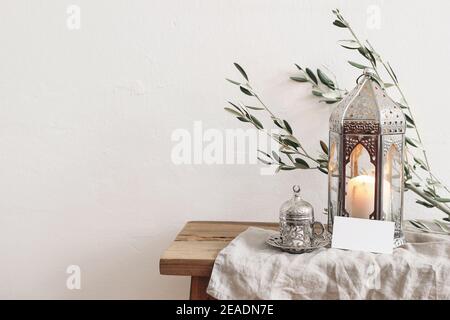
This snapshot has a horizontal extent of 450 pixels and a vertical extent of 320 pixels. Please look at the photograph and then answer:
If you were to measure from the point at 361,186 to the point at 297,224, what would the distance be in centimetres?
14

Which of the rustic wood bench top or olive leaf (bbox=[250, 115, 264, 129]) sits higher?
olive leaf (bbox=[250, 115, 264, 129])

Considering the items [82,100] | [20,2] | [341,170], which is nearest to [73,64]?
[82,100]

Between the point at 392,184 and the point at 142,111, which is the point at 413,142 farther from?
the point at 142,111

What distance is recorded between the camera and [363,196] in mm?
1170

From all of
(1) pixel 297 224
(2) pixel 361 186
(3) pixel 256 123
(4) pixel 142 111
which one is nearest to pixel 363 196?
(2) pixel 361 186

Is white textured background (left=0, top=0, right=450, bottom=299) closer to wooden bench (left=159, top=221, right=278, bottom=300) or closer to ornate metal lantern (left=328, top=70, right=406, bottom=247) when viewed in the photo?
wooden bench (left=159, top=221, right=278, bottom=300)

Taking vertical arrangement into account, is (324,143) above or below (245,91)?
below

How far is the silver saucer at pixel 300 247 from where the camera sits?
1.14 meters

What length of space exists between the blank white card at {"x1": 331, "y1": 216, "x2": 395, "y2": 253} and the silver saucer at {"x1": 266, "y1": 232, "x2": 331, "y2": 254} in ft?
0.09

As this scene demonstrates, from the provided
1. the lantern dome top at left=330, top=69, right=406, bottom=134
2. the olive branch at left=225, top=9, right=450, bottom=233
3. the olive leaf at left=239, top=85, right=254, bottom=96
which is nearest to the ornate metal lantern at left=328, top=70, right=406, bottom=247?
the lantern dome top at left=330, top=69, right=406, bottom=134

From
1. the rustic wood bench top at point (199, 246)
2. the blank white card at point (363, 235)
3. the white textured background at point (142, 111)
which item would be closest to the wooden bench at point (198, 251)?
the rustic wood bench top at point (199, 246)

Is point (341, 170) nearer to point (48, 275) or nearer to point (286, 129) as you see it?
point (286, 129)

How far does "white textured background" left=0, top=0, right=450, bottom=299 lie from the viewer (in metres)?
1.41

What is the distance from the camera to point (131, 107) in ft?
4.81
